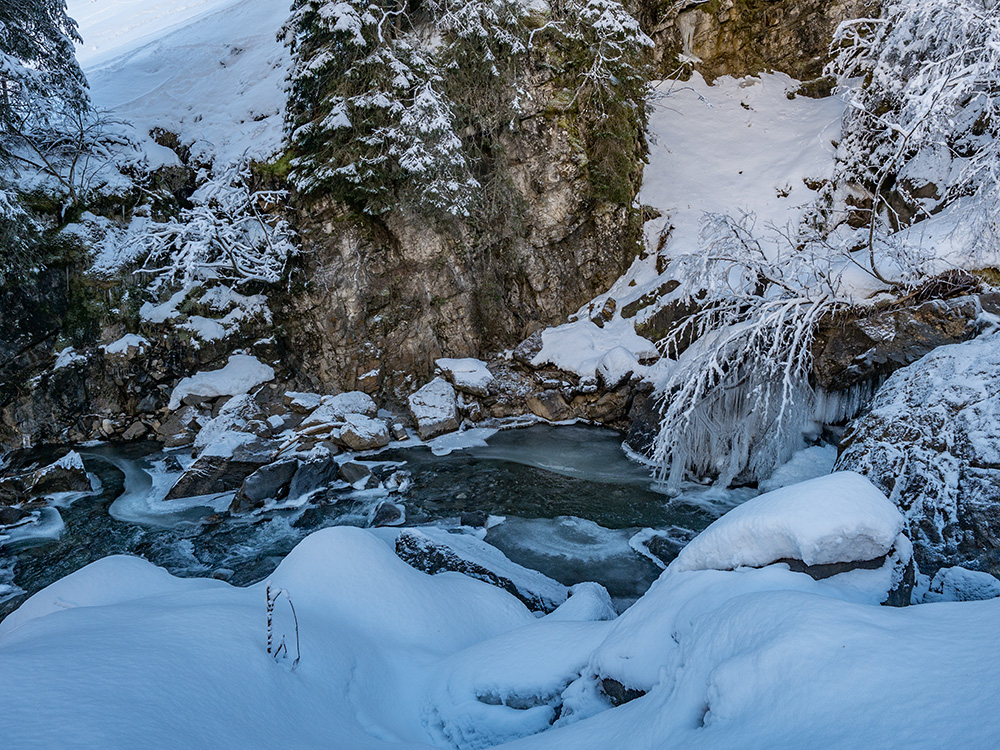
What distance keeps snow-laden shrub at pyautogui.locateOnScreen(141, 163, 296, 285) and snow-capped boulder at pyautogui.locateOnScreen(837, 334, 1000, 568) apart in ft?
40.8

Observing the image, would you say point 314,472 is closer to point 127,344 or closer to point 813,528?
point 127,344

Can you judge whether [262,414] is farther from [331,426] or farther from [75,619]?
[75,619]

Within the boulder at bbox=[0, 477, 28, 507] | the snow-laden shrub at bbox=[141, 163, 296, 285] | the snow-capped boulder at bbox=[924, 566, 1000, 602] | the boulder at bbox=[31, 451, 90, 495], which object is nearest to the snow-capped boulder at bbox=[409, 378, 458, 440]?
the snow-laden shrub at bbox=[141, 163, 296, 285]

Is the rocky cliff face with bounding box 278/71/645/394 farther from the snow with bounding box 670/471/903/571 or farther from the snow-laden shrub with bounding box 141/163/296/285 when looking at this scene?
the snow with bounding box 670/471/903/571

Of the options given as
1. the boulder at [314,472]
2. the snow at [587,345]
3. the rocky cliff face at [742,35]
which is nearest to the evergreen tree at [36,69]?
the boulder at [314,472]

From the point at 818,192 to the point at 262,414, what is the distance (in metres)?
14.0

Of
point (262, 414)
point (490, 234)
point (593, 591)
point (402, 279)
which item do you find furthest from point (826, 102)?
point (262, 414)

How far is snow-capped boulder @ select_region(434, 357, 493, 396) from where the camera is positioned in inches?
458

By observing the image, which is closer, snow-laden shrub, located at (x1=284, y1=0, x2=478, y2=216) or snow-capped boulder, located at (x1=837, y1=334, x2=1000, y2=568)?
snow-capped boulder, located at (x1=837, y1=334, x2=1000, y2=568)

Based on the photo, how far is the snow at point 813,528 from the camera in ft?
9.25

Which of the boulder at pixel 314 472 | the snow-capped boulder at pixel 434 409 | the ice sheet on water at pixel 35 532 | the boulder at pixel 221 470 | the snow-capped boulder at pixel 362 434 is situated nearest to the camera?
the ice sheet on water at pixel 35 532

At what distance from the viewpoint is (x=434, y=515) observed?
778 cm

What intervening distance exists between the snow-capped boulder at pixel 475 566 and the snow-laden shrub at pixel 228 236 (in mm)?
9439

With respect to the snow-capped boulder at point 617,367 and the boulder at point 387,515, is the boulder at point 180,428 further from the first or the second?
the snow-capped boulder at point 617,367
